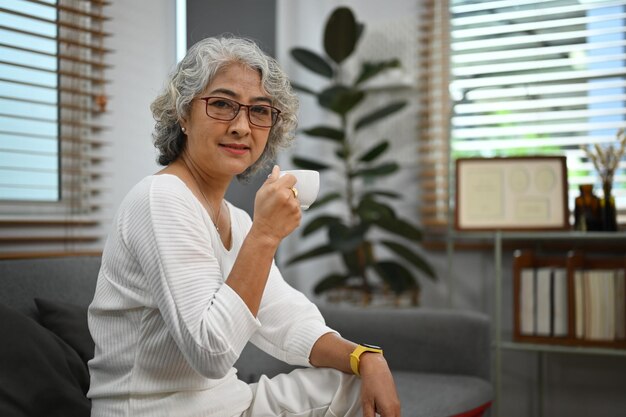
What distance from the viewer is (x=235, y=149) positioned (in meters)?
1.38

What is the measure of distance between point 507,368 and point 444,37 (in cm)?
165

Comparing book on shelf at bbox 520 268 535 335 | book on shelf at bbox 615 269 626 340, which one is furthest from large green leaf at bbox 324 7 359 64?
book on shelf at bbox 615 269 626 340

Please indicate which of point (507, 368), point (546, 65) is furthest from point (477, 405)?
point (546, 65)

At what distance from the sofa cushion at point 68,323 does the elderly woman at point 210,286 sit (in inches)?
13.5

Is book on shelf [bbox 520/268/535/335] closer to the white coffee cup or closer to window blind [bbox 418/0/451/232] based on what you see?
window blind [bbox 418/0/451/232]

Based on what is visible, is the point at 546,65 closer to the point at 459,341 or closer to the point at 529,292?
the point at 529,292

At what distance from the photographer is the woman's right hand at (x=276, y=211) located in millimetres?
1200

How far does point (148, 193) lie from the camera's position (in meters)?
1.23

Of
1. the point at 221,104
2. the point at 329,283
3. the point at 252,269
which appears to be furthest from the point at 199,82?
the point at 329,283

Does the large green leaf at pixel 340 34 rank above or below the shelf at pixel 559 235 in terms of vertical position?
above

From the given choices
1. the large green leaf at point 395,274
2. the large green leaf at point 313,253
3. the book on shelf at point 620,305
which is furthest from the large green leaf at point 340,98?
the book on shelf at point 620,305

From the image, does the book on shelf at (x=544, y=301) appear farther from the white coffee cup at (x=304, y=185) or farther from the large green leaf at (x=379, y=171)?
the white coffee cup at (x=304, y=185)

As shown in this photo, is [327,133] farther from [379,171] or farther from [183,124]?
[183,124]

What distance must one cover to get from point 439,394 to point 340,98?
1.64 metres
